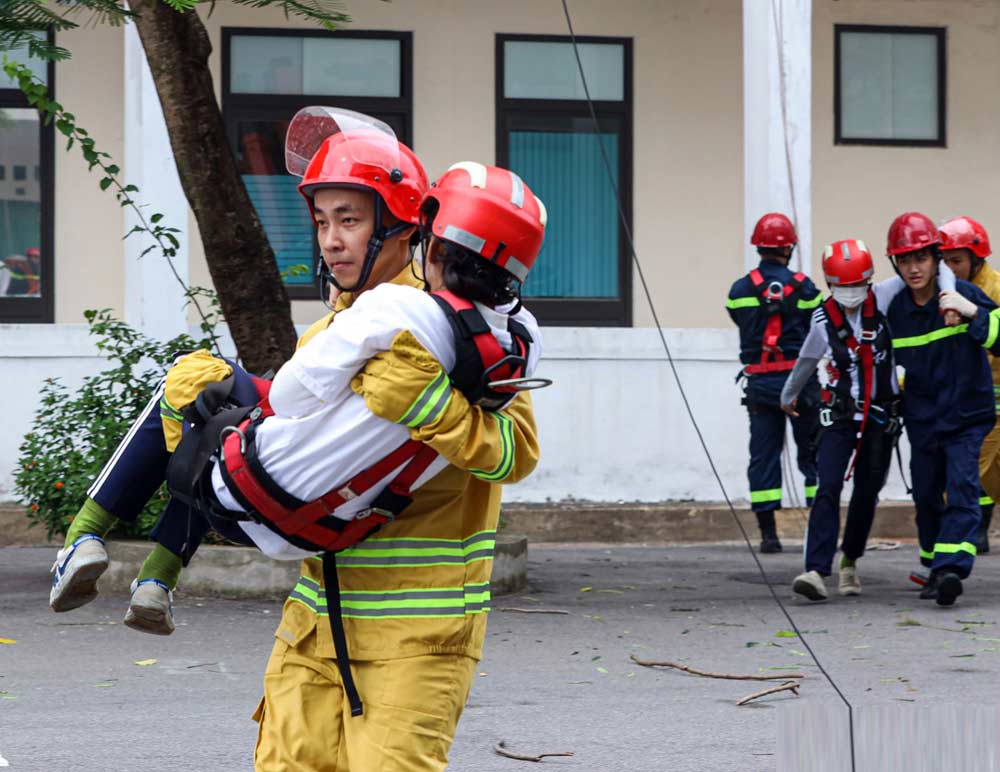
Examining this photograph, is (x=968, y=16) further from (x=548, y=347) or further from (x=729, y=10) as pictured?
(x=548, y=347)

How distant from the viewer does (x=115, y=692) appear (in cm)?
654

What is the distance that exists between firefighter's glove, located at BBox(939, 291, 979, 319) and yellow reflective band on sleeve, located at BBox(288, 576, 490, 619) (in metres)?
5.60

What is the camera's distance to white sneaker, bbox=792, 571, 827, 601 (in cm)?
868

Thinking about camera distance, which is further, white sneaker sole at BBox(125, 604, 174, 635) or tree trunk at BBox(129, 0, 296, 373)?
tree trunk at BBox(129, 0, 296, 373)

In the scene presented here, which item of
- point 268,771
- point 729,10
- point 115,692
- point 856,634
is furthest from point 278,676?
point 729,10

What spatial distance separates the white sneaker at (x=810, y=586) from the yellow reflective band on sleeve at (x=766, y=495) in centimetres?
220

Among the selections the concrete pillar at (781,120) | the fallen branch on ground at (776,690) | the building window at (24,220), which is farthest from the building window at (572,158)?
the fallen branch on ground at (776,690)

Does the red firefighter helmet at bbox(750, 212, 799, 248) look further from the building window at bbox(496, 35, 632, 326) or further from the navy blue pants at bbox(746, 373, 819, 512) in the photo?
the building window at bbox(496, 35, 632, 326)

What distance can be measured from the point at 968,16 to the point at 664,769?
9.89 m

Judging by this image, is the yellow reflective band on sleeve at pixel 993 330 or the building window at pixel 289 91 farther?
the building window at pixel 289 91

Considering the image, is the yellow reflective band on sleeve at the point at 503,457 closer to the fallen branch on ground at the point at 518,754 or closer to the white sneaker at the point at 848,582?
the fallen branch on ground at the point at 518,754

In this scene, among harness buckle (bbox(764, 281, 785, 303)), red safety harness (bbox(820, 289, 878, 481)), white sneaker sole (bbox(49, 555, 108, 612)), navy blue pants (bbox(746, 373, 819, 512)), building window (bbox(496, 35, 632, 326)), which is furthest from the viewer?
building window (bbox(496, 35, 632, 326))

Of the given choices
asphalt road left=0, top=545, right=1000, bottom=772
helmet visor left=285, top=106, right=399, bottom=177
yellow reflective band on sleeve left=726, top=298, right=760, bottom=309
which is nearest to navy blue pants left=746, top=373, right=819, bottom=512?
yellow reflective band on sleeve left=726, top=298, right=760, bottom=309

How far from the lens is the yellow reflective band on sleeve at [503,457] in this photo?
3.07m
